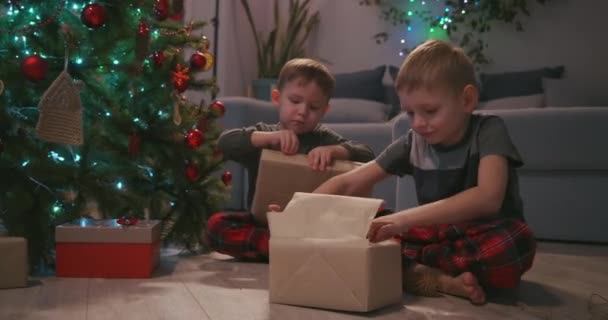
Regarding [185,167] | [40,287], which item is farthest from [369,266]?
[185,167]

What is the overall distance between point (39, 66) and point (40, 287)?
0.45 metres

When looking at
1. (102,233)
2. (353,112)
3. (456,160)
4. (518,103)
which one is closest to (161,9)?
(102,233)

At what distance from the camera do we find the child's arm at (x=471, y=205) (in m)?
1.16

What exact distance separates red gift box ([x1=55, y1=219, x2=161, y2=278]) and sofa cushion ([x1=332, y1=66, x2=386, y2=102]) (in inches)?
81.2

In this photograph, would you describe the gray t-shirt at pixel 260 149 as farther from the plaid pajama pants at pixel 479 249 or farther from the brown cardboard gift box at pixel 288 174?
the plaid pajama pants at pixel 479 249

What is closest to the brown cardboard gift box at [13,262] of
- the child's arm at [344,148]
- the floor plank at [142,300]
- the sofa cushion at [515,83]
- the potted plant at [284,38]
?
the floor plank at [142,300]

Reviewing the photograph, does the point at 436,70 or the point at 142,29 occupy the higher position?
the point at 142,29

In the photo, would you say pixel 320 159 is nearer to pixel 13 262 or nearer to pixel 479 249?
pixel 479 249

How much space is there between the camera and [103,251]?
135cm

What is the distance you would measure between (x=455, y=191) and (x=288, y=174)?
369mm

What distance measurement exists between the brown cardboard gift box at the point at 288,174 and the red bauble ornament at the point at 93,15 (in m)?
0.46

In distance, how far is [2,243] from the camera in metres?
1.21

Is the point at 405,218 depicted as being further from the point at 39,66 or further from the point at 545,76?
the point at 545,76

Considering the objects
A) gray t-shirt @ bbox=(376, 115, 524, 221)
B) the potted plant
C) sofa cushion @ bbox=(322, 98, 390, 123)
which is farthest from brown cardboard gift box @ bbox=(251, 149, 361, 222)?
the potted plant
